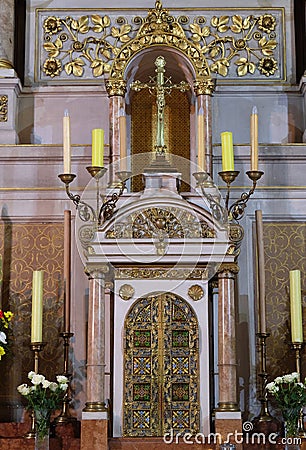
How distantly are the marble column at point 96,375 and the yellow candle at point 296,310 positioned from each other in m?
1.51

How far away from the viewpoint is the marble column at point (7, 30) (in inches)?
365

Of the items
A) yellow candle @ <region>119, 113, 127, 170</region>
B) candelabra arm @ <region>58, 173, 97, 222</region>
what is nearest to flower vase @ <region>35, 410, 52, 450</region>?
candelabra arm @ <region>58, 173, 97, 222</region>

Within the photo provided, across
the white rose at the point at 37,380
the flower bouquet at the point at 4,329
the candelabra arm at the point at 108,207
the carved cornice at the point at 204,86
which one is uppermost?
the carved cornice at the point at 204,86

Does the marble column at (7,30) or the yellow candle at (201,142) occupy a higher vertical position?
the marble column at (7,30)

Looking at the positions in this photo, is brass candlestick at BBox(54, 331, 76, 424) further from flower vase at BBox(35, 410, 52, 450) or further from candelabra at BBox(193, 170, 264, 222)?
candelabra at BBox(193, 170, 264, 222)

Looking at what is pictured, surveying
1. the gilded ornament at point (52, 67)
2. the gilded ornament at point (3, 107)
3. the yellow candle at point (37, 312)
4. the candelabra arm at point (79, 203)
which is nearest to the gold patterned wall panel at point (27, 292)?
the candelabra arm at point (79, 203)

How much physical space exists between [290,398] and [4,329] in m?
2.48

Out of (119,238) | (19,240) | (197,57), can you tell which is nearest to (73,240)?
(19,240)

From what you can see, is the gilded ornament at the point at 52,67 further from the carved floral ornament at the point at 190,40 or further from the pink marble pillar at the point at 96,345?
the pink marble pillar at the point at 96,345

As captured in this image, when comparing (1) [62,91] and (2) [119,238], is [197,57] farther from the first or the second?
(2) [119,238]

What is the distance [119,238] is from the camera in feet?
25.0

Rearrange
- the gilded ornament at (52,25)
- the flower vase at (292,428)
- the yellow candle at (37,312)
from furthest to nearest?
the gilded ornament at (52,25)
the yellow candle at (37,312)
the flower vase at (292,428)

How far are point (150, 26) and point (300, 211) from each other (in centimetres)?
215

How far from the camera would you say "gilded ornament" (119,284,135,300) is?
772 cm
